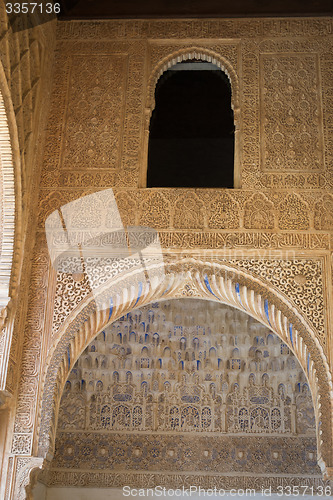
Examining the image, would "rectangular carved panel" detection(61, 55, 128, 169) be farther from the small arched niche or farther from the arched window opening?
the small arched niche

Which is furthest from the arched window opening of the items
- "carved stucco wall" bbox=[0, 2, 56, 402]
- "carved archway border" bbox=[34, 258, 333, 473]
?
"carved archway border" bbox=[34, 258, 333, 473]

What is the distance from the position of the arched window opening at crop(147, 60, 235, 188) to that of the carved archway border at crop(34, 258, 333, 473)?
7.34ft

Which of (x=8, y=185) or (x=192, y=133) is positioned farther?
(x=192, y=133)

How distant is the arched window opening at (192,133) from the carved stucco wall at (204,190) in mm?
1208

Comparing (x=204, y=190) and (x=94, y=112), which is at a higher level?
(x=94, y=112)

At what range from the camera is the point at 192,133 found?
7215 mm

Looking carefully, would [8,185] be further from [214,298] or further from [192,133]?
[192,133]

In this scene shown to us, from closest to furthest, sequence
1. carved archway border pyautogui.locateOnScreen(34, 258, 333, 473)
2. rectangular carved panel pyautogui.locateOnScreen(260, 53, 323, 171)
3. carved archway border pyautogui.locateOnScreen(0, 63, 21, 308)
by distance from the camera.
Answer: carved archway border pyautogui.locateOnScreen(34, 258, 333, 473)
carved archway border pyautogui.locateOnScreen(0, 63, 21, 308)
rectangular carved panel pyautogui.locateOnScreen(260, 53, 323, 171)

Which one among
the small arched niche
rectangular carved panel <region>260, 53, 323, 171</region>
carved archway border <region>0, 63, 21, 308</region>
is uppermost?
rectangular carved panel <region>260, 53, 323, 171</region>

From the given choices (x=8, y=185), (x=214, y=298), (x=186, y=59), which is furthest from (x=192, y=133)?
(x=8, y=185)

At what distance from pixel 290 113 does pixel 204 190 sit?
1082 mm

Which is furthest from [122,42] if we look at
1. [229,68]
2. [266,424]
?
[266,424]

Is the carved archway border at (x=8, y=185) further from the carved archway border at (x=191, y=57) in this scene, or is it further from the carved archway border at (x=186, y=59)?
the carved archway border at (x=191, y=57)

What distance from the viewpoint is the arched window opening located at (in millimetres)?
7137
